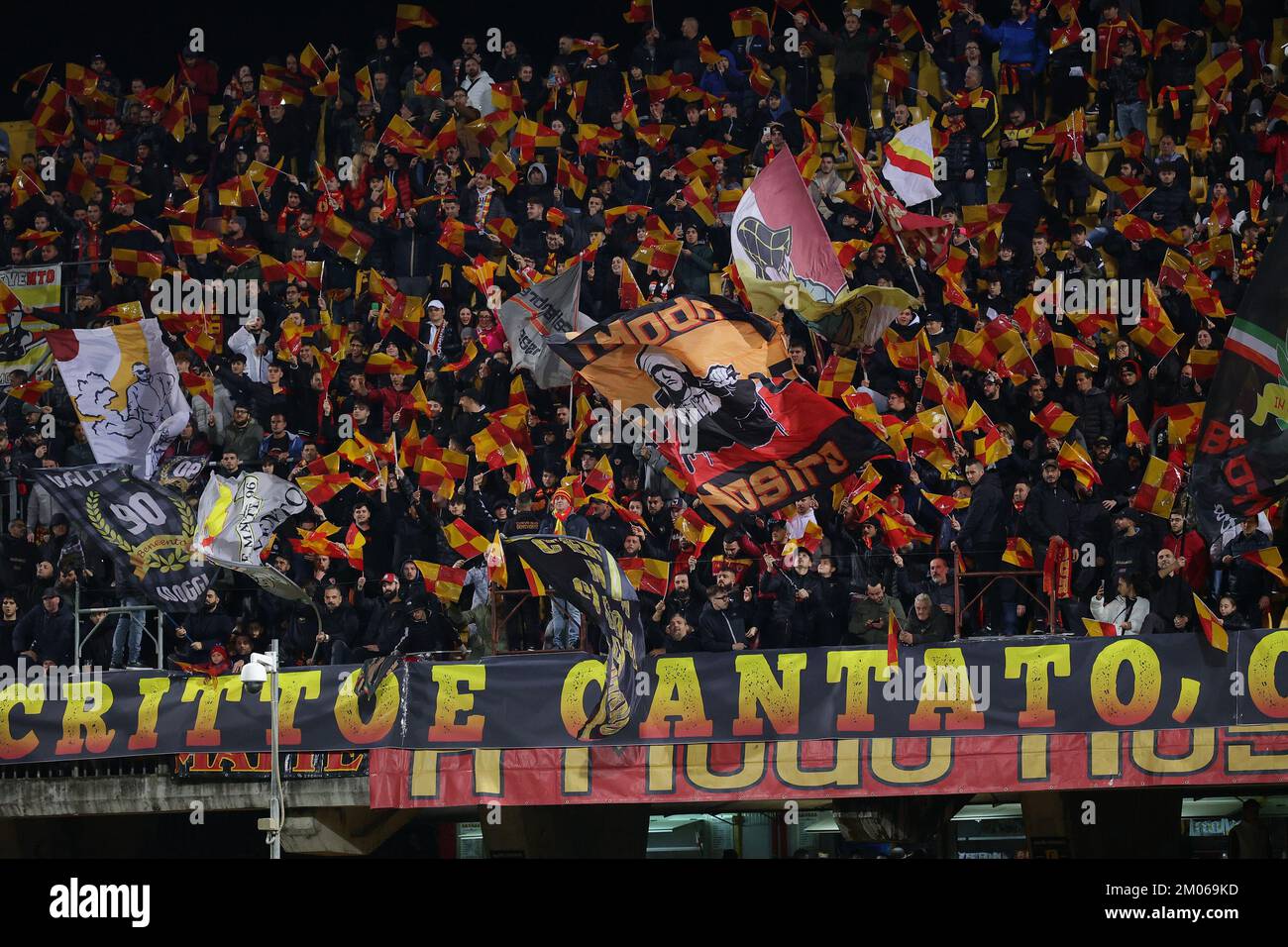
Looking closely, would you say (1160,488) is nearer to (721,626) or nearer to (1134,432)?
(1134,432)

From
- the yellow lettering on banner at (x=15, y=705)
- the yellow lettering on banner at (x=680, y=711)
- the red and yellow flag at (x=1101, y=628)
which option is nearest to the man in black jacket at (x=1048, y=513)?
the red and yellow flag at (x=1101, y=628)

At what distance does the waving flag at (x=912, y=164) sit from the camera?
69.6 feet

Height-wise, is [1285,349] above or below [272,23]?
below

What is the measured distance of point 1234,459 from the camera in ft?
52.4

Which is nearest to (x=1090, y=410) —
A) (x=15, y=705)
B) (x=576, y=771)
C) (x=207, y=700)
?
(x=576, y=771)

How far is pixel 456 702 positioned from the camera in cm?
1748

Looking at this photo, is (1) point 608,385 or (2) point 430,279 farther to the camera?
(2) point 430,279

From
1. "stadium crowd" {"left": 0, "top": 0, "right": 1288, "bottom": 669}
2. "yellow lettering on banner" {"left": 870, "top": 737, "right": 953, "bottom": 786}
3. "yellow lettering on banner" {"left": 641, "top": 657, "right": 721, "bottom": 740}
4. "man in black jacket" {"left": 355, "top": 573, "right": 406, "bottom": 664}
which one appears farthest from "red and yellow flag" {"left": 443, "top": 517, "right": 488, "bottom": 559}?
"yellow lettering on banner" {"left": 870, "top": 737, "right": 953, "bottom": 786}

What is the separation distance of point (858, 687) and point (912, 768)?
798 mm

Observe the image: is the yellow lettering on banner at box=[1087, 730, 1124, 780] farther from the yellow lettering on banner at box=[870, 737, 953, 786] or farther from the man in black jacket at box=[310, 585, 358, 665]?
the man in black jacket at box=[310, 585, 358, 665]

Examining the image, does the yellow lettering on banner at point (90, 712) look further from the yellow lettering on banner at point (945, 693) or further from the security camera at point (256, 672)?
the yellow lettering on banner at point (945, 693)

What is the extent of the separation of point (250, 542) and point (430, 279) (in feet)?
15.6
